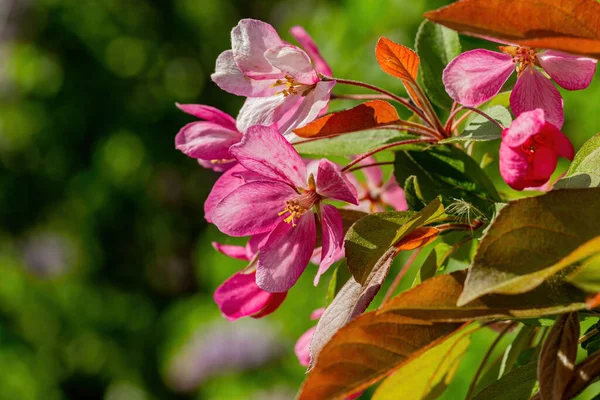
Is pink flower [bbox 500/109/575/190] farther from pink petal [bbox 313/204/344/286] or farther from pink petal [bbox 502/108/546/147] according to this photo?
pink petal [bbox 313/204/344/286]

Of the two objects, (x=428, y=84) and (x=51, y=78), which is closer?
(x=428, y=84)

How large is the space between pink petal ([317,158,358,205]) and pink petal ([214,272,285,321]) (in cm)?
11

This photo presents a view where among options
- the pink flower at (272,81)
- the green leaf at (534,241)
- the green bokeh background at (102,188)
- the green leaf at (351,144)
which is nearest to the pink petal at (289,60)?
the pink flower at (272,81)

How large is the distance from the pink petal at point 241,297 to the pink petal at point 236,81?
0.14 meters

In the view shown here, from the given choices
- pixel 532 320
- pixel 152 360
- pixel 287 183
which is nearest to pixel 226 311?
pixel 287 183

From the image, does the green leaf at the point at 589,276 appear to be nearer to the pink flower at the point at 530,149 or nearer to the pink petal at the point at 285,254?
the pink flower at the point at 530,149

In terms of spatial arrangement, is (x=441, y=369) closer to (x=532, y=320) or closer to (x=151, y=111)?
(x=532, y=320)

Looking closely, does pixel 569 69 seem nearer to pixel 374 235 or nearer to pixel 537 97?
pixel 537 97

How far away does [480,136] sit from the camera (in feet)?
1.69

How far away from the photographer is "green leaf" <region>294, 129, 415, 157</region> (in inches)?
24.5

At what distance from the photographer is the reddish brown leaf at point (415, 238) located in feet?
1.64

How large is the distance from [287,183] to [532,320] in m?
0.18

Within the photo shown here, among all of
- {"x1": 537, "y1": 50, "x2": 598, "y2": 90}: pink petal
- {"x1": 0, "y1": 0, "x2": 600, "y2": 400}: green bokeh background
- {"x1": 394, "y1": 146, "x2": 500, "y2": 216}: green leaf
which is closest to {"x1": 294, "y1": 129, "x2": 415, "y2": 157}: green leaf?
{"x1": 394, "y1": 146, "x2": 500, "y2": 216}: green leaf

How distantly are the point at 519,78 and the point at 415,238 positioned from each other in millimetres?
124
